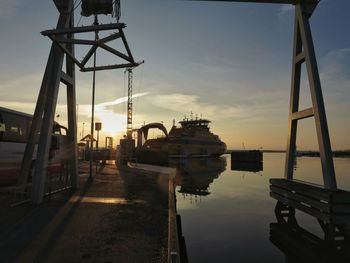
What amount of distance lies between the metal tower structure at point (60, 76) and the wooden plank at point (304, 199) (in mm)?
8192

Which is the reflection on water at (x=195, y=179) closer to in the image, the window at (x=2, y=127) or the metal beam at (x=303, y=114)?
the metal beam at (x=303, y=114)

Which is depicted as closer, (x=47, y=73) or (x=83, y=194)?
(x=47, y=73)

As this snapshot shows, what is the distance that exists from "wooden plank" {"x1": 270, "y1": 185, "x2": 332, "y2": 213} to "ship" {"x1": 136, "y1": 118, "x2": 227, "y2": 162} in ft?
Result: 152

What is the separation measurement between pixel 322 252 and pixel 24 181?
1063cm

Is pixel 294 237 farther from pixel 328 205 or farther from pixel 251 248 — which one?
pixel 328 205

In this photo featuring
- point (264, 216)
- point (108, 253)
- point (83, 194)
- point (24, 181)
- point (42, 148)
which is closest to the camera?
point (108, 253)

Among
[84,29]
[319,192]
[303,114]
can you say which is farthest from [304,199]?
[84,29]

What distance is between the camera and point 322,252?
990cm

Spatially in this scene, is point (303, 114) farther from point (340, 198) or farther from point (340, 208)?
point (340, 208)

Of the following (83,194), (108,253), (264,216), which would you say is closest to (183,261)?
(108,253)

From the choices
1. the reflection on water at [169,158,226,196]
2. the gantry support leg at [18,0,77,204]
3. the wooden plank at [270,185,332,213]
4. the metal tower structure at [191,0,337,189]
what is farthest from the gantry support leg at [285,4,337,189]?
the reflection on water at [169,158,226,196]

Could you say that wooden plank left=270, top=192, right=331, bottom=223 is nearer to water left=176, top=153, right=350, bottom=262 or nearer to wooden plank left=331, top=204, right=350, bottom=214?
wooden plank left=331, top=204, right=350, bottom=214

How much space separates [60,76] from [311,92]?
30.5ft

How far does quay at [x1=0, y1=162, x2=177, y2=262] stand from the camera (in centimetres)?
584
